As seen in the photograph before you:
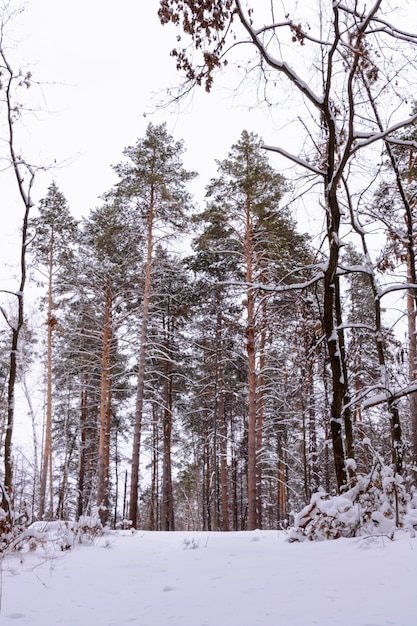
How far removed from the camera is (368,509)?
4402 millimetres

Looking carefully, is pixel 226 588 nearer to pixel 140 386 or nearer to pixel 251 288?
pixel 251 288

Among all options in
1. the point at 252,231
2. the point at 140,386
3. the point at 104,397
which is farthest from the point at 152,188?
the point at 104,397

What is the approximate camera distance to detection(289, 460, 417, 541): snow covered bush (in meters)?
4.21

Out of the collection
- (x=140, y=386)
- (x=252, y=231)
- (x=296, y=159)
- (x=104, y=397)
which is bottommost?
(x=104, y=397)

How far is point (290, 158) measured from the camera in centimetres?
582

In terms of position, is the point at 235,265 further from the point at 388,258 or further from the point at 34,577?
the point at 34,577

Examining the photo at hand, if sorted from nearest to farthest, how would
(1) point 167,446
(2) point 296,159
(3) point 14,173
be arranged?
(2) point 296,159 → (3) point 14,173 → (1) point 167,446

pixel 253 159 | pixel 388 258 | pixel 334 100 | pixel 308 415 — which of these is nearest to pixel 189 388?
pixel 308 415

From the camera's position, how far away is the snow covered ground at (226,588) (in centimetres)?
194

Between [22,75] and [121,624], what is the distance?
7568 millimetres

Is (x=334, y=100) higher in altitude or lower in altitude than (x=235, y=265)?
lower

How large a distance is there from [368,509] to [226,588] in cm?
240

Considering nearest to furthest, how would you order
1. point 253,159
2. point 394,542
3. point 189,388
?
point 394,542 → point 253,159 → point 189,388

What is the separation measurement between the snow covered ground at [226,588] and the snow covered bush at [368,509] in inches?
12.4
